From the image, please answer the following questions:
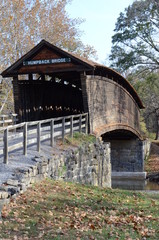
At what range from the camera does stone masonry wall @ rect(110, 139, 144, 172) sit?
89.4 feet

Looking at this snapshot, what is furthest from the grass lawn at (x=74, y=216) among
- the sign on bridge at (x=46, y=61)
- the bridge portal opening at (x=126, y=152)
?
the bridge portal opening at (x=126, y=152)

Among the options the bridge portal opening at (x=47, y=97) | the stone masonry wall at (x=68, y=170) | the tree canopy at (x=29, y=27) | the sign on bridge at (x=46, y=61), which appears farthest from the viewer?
the tree canopy at (x=29, y=27)

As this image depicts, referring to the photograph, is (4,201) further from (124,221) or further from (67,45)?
(67,45)

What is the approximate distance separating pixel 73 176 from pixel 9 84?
607 inches

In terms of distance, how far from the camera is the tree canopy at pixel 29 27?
24750 mm

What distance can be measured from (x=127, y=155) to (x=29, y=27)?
12.0 meters

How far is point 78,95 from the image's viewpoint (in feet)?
77.6

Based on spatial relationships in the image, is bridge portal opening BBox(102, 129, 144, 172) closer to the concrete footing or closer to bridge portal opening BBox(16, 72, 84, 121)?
the concrete footing

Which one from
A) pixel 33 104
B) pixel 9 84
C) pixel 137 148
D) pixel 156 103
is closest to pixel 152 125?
pixel 156 103

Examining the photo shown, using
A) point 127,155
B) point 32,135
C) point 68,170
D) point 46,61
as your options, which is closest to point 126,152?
point 127,155

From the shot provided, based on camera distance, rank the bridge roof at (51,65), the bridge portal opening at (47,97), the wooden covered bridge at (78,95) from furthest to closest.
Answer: the bridge portal opening at (47,97) < the wooden covered bridge at (78,95) < the bridge roof at (51,65)

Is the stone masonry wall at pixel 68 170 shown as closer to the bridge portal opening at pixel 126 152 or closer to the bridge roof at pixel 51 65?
the bridge roof at pixel 51 65

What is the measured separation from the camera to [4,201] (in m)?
6.44

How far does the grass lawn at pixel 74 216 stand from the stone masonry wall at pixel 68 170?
253 millimetres
